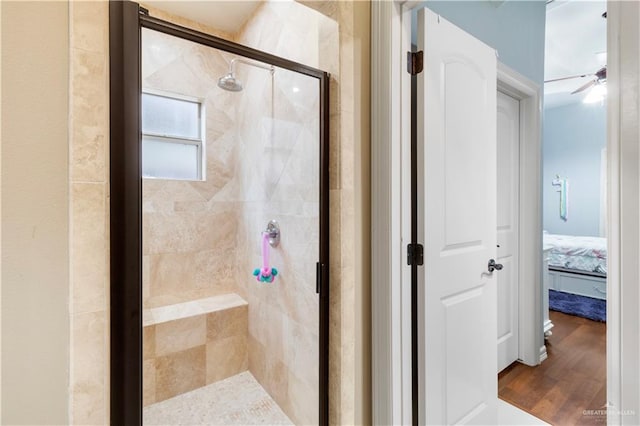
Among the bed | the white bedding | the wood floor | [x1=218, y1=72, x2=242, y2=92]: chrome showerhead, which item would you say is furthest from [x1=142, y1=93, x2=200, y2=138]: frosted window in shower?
the white bedding

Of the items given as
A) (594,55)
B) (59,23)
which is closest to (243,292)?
(59,23)

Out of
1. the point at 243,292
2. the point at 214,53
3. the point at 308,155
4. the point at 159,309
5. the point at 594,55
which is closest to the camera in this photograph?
the point at 308,155

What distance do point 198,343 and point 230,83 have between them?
1.66 metres

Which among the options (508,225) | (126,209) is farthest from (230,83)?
(508,225)

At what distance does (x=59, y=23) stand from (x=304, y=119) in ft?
3.04

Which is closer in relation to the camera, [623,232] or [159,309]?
[623,232]

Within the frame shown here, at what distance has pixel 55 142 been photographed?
0.74 metres

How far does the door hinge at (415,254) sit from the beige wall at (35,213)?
1.12m

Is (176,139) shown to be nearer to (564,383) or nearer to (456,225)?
(456,225)

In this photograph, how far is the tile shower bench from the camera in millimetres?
1730

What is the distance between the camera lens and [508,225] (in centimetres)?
235

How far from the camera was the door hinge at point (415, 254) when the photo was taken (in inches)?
50.1

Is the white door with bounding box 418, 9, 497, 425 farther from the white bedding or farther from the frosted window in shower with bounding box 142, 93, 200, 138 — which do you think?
the white bedding

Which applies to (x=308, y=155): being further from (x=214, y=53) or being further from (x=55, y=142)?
(x=55, y=142)
